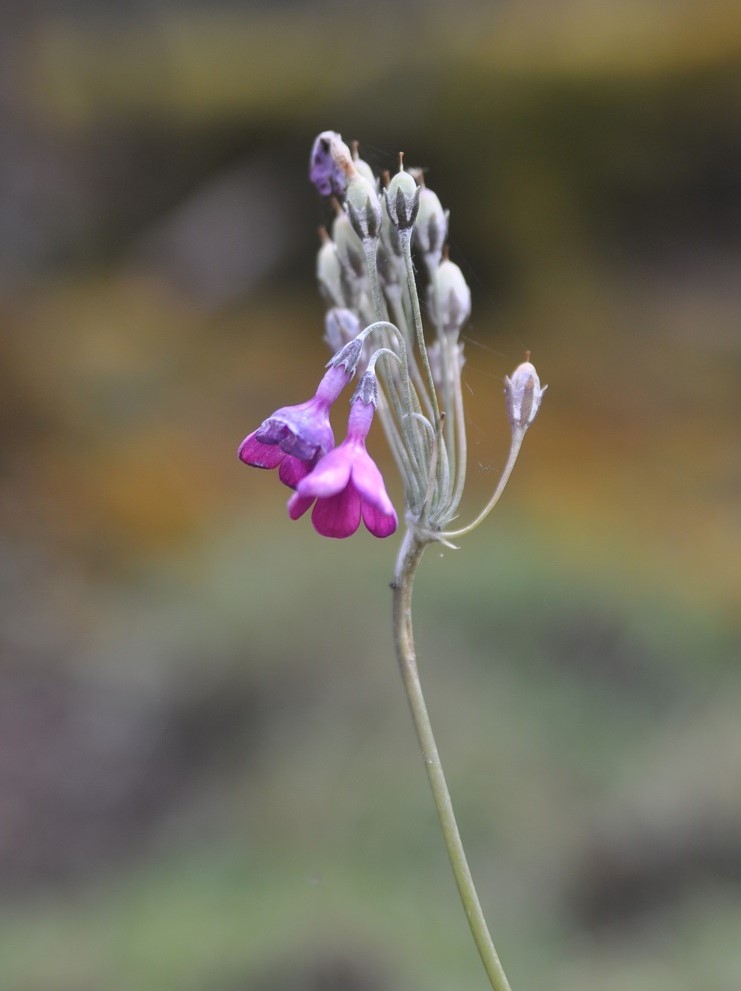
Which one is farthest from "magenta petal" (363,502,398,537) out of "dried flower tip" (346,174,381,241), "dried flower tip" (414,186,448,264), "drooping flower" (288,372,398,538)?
"dried flower tip" (414,186,448,264)

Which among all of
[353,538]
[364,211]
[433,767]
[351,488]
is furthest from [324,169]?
[353,538]

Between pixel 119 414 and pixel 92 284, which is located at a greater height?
pixel 92 284

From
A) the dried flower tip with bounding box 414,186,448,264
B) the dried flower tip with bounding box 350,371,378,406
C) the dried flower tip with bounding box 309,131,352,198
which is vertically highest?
the dried flower tip with bounding box 309,131,352,198

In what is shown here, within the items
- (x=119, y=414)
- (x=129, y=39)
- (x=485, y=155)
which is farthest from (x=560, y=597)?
(x=129, y=39)

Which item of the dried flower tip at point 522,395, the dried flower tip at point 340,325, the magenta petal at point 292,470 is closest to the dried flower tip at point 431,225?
the dried flower tip at point 340,325

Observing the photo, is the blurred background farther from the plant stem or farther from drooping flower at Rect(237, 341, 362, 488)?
the plant stem

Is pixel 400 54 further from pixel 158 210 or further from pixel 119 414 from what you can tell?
pixel 119 414
